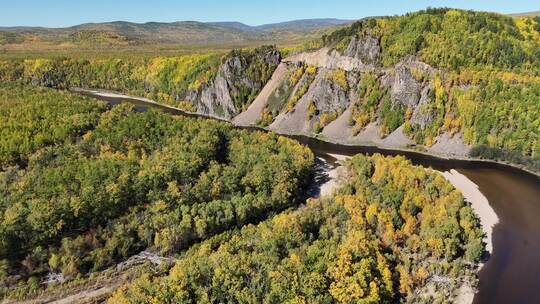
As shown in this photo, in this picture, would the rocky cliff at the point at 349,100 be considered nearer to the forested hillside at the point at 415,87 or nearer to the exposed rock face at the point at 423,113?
the exposed rock face at the point at 423,113

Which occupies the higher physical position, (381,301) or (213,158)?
(213,158)

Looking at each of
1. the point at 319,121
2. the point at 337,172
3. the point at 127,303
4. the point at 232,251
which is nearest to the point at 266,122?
the point at 319,121

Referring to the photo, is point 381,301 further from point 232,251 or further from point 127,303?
point 127,303

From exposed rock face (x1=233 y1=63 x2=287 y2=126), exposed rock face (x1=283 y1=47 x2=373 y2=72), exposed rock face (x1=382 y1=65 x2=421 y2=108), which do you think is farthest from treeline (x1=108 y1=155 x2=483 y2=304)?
exposed rock face (x1=233 y1=63 x2=287 y2=126)

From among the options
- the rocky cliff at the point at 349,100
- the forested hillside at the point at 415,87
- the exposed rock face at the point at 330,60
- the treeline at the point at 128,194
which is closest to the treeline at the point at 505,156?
the forested hillside at the point at 415,87

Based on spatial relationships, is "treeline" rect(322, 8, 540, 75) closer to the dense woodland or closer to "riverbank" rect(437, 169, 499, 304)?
the dense woodland

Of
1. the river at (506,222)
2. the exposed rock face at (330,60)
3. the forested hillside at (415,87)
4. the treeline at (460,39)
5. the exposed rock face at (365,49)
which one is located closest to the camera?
the river at (506,222)
